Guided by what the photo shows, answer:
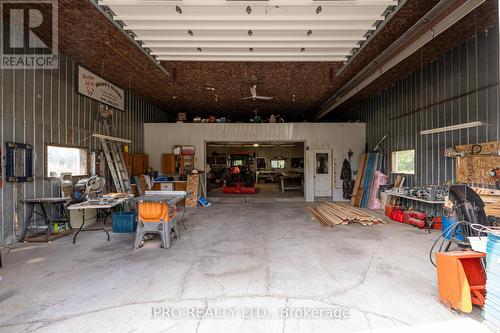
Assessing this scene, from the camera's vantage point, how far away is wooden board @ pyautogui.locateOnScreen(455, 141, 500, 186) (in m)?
4.43

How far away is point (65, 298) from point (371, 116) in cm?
1009

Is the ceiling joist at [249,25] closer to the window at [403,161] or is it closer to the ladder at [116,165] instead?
the ladder at [116,165]

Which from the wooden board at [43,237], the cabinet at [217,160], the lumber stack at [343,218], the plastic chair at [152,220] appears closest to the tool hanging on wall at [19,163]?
the wooden board at [43,237]

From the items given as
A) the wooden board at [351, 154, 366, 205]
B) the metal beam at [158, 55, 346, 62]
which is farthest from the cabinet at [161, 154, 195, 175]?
the wooden board at [351, 154, 366, 205]

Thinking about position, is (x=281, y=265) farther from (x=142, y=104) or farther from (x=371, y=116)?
(x=142, y=104)

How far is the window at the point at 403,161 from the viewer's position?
22.8 ft

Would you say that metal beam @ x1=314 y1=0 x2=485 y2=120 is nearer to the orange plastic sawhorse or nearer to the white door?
the orange plastic sawhorse

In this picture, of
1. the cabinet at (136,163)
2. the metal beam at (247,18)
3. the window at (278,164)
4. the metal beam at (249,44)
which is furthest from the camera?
the window at (278,164)

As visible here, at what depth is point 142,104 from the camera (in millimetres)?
9570

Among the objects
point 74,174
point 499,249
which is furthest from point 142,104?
point 499,249

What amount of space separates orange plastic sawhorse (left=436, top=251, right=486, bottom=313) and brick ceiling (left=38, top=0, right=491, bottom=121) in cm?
379

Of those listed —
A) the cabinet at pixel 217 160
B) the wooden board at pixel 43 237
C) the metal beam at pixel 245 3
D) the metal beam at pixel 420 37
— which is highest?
the metal beam at pixel 245 3

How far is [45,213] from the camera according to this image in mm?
4836

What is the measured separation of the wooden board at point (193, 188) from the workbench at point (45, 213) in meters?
4.02
